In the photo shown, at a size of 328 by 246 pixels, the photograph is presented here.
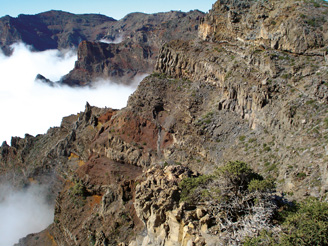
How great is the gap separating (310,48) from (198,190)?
37331 millimetres

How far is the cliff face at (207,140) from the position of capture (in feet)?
103

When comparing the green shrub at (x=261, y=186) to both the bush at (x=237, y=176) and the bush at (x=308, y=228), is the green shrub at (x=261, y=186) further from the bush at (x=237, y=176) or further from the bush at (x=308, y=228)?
the bush at (x=308, y=228)

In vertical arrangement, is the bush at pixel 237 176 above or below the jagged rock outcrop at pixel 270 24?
below

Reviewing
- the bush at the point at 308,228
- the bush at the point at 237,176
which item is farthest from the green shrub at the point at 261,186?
the bush at the point at 308,228

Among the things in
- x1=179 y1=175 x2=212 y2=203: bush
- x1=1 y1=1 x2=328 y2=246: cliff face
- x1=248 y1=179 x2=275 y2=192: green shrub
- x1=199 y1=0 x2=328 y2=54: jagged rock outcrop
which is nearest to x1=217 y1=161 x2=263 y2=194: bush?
x1=1 y1=1 x2=328 y2=246: cliff face

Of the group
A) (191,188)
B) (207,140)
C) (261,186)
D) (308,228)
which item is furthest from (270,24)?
(308,228)

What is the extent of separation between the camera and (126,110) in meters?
74.3

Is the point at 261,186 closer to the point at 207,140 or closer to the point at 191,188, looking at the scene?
the point at 191,188

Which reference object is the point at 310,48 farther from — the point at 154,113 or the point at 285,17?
the point at 154,113

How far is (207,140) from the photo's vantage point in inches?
2340

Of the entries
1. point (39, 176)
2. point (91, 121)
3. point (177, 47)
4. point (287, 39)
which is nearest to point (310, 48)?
point (287, 39)

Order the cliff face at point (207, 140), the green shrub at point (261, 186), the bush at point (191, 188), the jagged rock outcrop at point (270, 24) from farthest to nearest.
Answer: the jagged rock outcrop at point (270, 24)
the bush at point (191, 188)
the cliff face at point (207, 140)
the green shrub at point (261, 186)

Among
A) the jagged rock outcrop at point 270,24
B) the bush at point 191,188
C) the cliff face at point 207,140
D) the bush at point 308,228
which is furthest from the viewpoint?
the jagged rock outcrop at point 270,24

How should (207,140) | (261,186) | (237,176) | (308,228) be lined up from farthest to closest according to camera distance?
(207,140) → (237,176) → (261,186) → (308,228)
